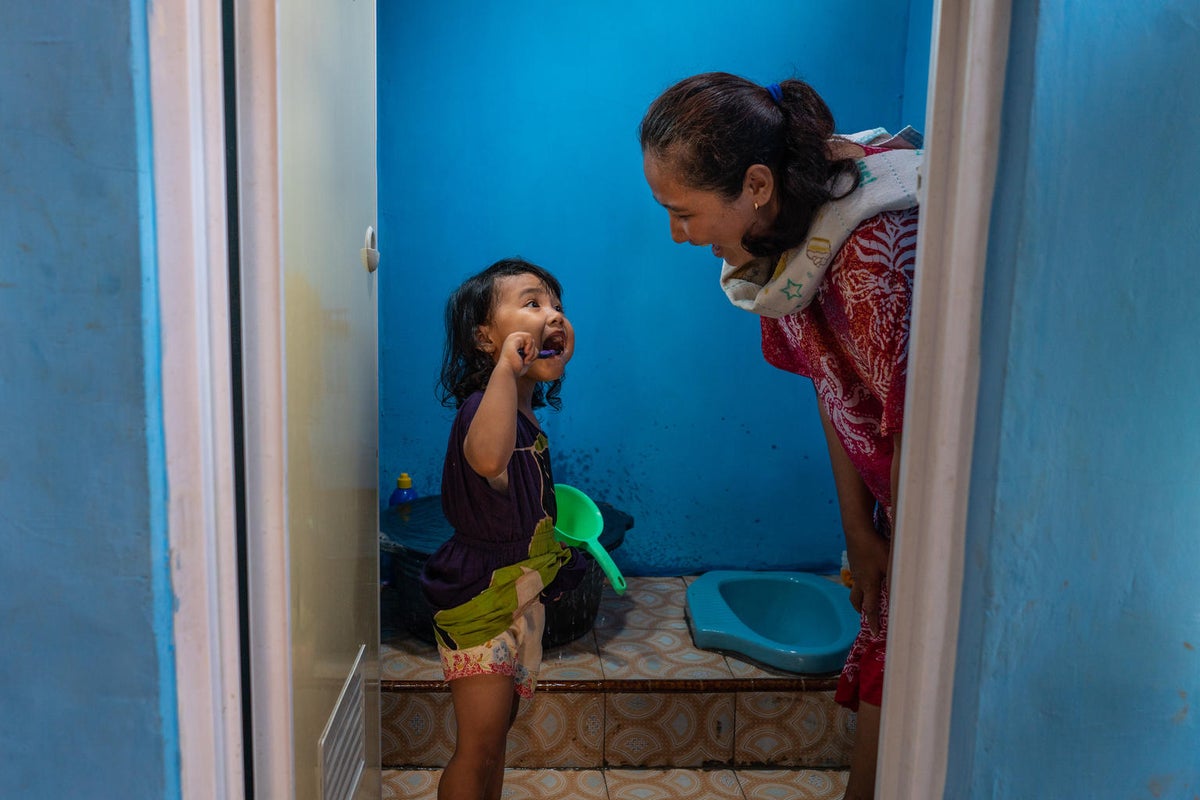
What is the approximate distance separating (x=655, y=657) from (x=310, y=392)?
124 centimetres

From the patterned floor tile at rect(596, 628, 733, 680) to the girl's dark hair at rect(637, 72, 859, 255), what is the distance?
112 cm

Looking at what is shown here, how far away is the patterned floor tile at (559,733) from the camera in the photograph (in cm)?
196

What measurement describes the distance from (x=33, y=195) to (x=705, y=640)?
1673 mm

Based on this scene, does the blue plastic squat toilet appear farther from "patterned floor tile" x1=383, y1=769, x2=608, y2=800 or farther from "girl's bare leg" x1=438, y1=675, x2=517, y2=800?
"girl's bare leg" x1=438, y1=675, x2=517, y2=800

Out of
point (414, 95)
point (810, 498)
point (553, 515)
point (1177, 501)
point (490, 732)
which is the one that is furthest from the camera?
point (810, 498)

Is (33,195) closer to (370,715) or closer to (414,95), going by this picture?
(370,715)

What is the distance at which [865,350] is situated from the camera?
1150 millimetres

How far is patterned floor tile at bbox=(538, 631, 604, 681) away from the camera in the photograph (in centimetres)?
199

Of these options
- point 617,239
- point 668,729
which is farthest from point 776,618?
point 617,239

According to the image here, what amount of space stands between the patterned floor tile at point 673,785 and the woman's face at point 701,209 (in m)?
1.17

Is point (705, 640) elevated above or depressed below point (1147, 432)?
below

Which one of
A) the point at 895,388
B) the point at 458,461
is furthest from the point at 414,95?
the point at 895,388

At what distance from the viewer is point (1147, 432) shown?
0.85 m

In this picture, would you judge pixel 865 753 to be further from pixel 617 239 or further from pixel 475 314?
pixel 617 239
